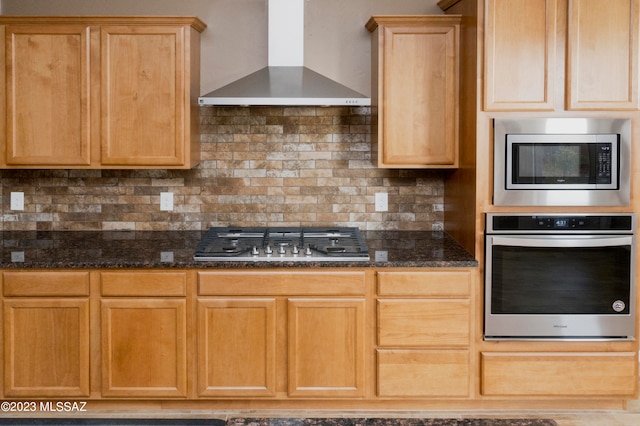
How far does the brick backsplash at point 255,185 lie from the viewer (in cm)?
405

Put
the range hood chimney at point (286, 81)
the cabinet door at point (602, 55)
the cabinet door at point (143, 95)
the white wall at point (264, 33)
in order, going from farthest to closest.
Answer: the white wall at point (264, 33), the cabinet door at point (143, 95), the range hood chimney at point (286, 81), the cabinet door at point (602, 55)

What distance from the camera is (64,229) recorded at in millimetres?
4078

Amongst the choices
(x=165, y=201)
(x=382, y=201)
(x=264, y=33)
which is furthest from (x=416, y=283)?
(x=264, y=33)

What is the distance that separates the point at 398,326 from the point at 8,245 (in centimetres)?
205

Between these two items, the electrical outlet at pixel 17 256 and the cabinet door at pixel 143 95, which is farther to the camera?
the cabinet door at pixel 143 95

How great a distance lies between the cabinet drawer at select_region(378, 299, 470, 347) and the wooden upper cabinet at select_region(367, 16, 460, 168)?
78cm

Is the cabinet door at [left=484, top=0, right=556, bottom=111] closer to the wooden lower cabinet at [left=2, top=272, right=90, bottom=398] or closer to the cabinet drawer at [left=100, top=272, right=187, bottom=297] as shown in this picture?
the cabinet drawer at [left=100, top=272, right=187, bottom=297]

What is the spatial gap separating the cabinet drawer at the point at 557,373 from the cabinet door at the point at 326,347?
2.02ft

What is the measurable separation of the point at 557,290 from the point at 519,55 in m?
1.12

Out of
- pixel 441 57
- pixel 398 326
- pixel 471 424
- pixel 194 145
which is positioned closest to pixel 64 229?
pixel 194 145

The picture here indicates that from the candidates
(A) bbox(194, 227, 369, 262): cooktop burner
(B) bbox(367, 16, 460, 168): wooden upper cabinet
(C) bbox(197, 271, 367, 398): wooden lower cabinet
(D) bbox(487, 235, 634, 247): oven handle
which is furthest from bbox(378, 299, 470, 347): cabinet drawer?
(B) bbox(367, 16, 460, 168): wooden upper cabinet

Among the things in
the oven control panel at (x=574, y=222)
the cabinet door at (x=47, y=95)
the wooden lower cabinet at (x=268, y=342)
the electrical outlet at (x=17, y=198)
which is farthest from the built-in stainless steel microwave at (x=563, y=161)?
the electrical outlet at (x=17, y=198)

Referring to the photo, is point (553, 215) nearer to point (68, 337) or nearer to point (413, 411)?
point (413, 411)

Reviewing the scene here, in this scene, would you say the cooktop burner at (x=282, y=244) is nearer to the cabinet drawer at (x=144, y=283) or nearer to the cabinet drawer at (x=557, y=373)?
the cabinet drawer at (x=144, y=283)
